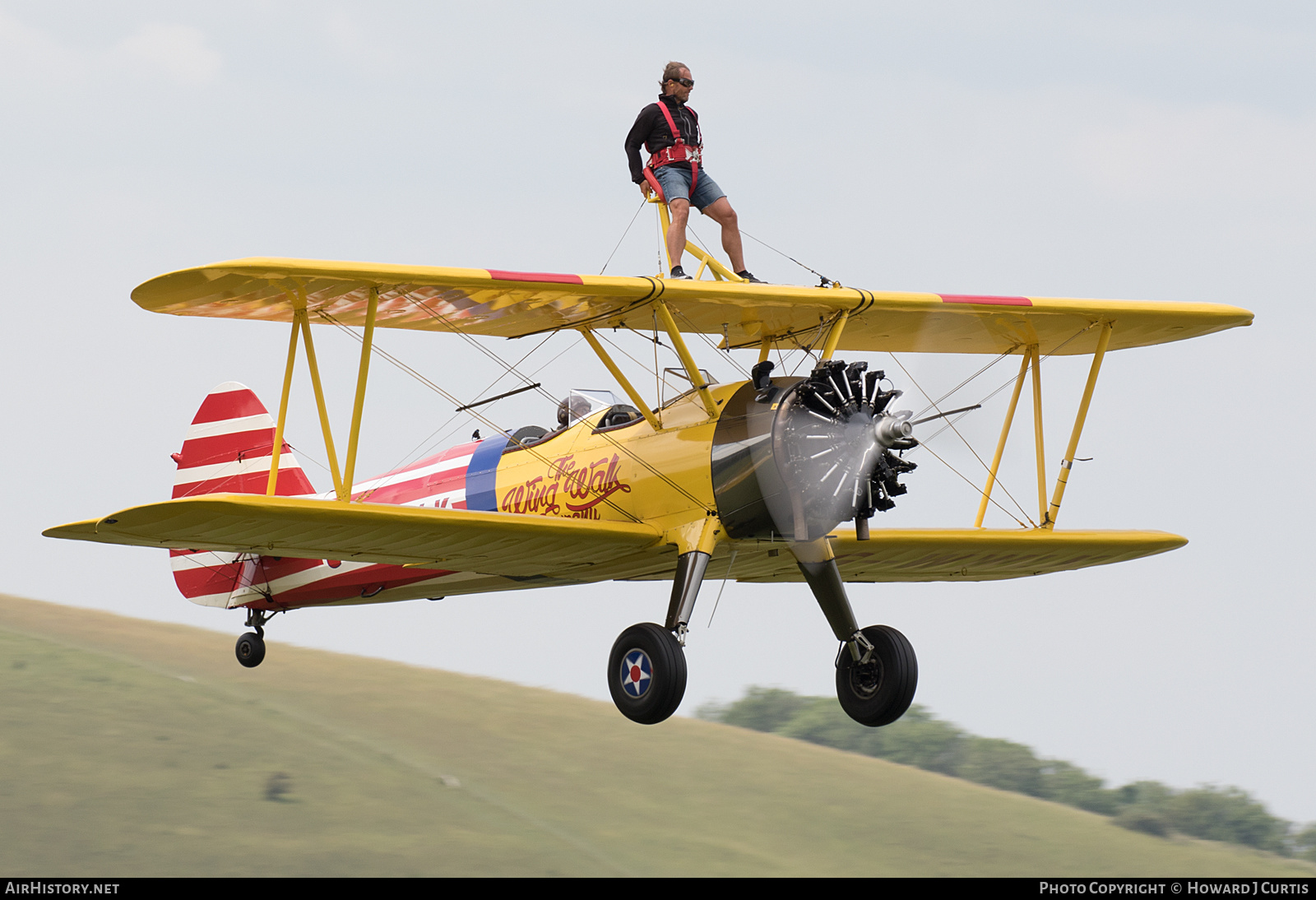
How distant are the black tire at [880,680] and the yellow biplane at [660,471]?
0.05ft

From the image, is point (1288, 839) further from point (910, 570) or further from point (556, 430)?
point (556, 430)

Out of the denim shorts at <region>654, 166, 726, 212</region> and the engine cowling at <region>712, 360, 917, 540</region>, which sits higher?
the denim shorts at <region>654, 166, 726, 212</region>

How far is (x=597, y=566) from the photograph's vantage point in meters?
10.7

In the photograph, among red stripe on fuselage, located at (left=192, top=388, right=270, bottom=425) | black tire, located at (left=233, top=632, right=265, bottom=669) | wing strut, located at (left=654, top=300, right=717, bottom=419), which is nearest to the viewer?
wing strut, located at (left=654, top=300, right=717, bottom=419)

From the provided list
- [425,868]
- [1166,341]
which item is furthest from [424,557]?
[425,868]

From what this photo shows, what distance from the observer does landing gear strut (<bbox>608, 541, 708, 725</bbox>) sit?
908cm

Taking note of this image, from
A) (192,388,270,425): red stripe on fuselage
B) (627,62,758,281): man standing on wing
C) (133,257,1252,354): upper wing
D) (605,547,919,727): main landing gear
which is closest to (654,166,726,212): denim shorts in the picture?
(627,62,758,281): man standing on wing

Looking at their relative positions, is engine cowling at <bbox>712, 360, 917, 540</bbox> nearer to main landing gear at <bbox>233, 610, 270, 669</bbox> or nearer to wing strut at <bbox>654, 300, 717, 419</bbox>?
wing strut at <bbox>654, 300, 717, 419</bbox>

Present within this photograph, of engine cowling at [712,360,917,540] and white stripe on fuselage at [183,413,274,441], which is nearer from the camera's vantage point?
engine cowling at [712,360,917,540]

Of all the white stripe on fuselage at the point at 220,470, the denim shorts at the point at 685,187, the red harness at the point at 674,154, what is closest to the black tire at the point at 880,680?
the denim shorts at the point at 685,187

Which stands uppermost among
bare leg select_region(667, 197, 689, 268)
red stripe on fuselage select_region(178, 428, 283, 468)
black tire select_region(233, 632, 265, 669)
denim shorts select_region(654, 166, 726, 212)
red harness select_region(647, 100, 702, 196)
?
red harness select_region(647, 100, 702, 196)

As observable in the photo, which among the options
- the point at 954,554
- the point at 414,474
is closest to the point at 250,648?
the point at 414,474

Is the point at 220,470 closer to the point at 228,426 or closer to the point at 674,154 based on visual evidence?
the point at 228,426

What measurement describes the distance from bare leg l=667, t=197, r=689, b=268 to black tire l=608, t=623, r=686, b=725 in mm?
3235
